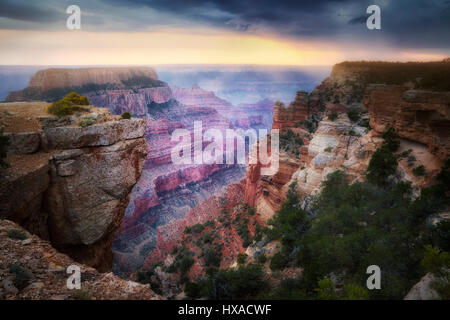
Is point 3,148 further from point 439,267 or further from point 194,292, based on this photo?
→ point 439,267

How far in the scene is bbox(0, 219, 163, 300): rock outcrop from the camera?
19.1 feet

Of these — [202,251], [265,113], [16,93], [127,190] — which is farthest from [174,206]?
[265,113]

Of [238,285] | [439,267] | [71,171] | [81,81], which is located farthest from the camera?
[81,81]

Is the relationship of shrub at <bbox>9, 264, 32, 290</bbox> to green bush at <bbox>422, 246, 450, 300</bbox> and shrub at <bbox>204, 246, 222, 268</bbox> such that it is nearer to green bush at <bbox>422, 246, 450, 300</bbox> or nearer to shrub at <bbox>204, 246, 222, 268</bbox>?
green bush at <bbox>422, 246, 450, 300</bbox>

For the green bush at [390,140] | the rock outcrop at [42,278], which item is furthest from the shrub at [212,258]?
the green bush at [390,140]

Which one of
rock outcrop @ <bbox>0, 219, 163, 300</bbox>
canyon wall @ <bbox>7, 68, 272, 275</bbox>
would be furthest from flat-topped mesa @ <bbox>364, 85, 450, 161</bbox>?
canyon wall @ <bbox>7, 68, 272, 275</bbox>

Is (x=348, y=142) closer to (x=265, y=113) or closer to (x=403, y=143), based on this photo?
(x=403, y=143)

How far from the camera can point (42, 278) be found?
6.46 meters

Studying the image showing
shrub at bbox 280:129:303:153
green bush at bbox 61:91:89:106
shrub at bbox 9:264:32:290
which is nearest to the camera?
shrub at bbox 9:264:32:290

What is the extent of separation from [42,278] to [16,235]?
2413 mm

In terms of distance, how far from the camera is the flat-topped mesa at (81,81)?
49156 millimetres

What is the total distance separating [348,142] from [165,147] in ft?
154

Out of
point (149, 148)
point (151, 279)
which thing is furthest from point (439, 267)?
point (149, 148)

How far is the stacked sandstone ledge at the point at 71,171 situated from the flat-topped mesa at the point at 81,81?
4451 cm
